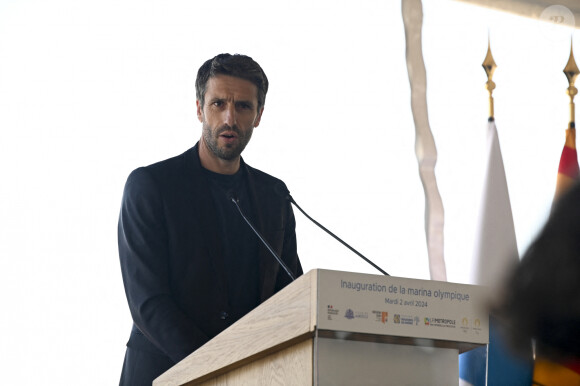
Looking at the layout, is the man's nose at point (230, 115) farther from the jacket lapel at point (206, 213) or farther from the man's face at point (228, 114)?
the jacket lapel at point (206, 213)

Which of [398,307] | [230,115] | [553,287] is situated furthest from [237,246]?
[553,287]

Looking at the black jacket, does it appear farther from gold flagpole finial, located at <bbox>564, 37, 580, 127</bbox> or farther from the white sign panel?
gold flagpole finial, located at <bbox>564, 37, 580, 127</bbox>

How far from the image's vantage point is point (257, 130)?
13.0 ft

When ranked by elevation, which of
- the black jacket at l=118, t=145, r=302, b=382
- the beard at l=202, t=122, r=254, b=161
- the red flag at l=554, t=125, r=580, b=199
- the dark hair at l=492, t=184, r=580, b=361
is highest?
the red flag at l=554, t=125, r=580, b=199

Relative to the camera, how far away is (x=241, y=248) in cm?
264

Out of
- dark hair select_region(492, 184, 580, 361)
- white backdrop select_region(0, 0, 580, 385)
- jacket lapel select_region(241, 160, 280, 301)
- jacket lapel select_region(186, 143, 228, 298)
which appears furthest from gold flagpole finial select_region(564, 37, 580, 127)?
dark hair select_region(492, 184, 580, 361)

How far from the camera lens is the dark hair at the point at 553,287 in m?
0.40

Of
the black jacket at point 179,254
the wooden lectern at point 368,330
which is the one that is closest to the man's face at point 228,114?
the black jacket at point 179,254

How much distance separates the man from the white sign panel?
108 centimetres

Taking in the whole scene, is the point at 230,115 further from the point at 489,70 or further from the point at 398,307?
the point at 489,70

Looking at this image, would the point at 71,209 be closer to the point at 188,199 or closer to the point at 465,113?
the point at 188,199

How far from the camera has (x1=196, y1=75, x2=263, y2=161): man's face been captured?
2795 mm

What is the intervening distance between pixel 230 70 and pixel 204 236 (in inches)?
26.5

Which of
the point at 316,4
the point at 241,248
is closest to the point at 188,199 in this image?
the point at 241,248
